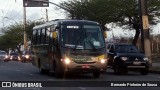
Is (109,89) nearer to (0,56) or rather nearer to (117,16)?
(117,16)

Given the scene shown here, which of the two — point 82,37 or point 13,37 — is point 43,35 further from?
point 13,37

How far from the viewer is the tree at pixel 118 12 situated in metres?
44.5

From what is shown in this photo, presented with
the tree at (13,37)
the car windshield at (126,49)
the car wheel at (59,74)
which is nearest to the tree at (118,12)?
the car windshield at (126,49)

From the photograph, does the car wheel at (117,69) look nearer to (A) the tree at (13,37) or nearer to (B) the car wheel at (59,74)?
(B) the car wheel at (59,74)

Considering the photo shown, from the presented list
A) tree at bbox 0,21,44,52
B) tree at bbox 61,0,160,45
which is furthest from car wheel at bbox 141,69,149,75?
tree at bbox 0,21,44,52

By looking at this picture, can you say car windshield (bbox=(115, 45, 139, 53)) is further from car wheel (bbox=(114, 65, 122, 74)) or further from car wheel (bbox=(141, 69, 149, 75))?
car wheel (bbox=(141, 69, 149, 75))

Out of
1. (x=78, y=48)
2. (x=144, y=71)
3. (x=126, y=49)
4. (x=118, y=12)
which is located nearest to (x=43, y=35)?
(x=78, y=48)

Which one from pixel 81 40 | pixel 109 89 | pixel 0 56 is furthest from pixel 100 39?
pixel 0 56

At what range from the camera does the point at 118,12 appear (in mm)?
44844

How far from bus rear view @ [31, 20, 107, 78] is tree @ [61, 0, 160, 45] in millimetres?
20440

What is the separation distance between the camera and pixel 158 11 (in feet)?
148

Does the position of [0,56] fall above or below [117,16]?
below

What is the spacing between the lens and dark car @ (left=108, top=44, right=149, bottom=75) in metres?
25.3

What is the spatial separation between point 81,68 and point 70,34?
1.87m
